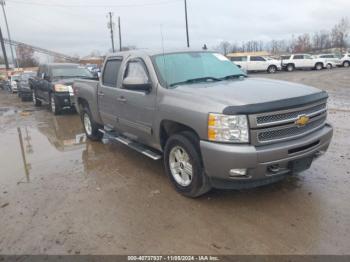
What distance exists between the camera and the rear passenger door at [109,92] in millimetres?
5602

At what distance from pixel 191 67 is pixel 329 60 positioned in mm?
33829

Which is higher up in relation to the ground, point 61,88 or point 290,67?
point 61,88

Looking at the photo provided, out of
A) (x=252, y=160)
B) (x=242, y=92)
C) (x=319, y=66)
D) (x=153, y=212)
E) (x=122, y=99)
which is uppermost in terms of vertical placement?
(x=242, y=92)

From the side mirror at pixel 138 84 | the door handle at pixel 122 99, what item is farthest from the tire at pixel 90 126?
the side mirror at pixel 138 84

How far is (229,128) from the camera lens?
3373 millimetres

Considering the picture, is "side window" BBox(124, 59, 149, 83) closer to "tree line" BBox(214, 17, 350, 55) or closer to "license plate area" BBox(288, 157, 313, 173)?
"license plate area" BBox(288, 157, 313, 173)

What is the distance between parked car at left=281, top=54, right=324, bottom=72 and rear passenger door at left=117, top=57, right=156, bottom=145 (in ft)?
100

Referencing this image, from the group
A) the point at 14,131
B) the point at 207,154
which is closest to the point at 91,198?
the point at 207,154

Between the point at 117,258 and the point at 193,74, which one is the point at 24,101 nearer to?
the point at 193,74

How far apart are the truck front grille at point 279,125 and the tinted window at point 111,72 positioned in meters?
3.05

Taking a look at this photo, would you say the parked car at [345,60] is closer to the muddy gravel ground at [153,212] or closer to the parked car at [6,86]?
the parked car at [6,86]

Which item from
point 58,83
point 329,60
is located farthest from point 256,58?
point 58,83

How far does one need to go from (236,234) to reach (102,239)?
1.41m

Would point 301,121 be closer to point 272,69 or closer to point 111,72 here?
point 111,72
